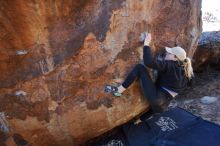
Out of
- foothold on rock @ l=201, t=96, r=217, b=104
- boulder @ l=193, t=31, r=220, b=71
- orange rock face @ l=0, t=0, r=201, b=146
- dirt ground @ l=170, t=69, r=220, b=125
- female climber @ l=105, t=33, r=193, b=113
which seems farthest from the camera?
boulder @ l=193, t=31, r=220, b=71

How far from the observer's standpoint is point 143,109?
12.9 ft

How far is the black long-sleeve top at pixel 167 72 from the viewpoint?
3455 mm

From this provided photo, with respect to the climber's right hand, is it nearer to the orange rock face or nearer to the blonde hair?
the orange rock face

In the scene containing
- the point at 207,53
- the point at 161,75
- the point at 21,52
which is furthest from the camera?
the point at 207,53

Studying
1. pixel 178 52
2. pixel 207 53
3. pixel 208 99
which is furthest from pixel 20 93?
pixel 207 53

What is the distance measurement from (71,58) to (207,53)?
111 inches

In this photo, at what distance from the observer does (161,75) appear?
371cm

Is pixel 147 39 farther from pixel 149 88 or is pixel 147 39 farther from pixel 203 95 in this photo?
pixel 203 95

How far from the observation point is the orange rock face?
340 cm

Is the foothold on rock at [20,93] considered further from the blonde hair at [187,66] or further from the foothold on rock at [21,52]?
the blonde hair at [187,66]

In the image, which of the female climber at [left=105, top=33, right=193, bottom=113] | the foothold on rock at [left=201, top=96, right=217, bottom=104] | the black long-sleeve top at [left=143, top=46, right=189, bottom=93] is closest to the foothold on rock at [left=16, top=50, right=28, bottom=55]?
the female climber at [left=105, top=33, right=193, bottom=113]

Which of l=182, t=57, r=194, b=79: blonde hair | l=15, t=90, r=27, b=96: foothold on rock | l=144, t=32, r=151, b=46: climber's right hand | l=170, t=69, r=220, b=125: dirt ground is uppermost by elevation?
l=144, t=32, r=151, b=46: climber's right hand

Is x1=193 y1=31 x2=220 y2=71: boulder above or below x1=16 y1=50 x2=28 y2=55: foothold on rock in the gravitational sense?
below

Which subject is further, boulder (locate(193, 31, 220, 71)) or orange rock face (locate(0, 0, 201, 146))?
boulder (locate(193, 31, 220, 71))
